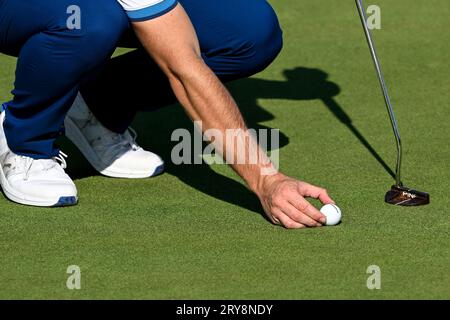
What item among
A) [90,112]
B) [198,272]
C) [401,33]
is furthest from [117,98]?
[401,33]

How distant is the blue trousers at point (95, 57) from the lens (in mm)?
3967

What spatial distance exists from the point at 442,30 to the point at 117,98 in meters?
2.46

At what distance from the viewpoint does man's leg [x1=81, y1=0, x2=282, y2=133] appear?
170 inches

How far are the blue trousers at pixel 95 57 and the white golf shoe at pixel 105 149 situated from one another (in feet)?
0.12

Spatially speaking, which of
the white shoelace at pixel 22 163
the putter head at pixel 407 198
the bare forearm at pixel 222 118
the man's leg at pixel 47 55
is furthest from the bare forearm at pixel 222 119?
the white shoelace at pixel 22 163

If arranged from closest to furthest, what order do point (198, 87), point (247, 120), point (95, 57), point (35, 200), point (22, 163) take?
point (198, 87) → point (95, 57) → point (35, 200) → point (22, 163) → point (247, 120)

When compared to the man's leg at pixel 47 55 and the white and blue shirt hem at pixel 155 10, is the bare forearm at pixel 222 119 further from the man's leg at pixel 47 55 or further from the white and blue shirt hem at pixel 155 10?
the man's leg at pixel 47 55

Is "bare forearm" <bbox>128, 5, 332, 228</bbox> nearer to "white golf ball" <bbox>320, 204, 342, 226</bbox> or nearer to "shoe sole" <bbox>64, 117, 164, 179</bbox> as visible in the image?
→ "white golf ball" <bbox>320, 204, 342, 226</bbox>

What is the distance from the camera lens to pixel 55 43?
4.00m

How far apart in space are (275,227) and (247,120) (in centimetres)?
137

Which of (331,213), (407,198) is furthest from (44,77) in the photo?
(407,198)

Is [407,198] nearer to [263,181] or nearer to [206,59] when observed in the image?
[263,181]

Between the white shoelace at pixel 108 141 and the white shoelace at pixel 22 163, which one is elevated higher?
the white shoelace at pixel 108 141

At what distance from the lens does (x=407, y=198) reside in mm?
4066
